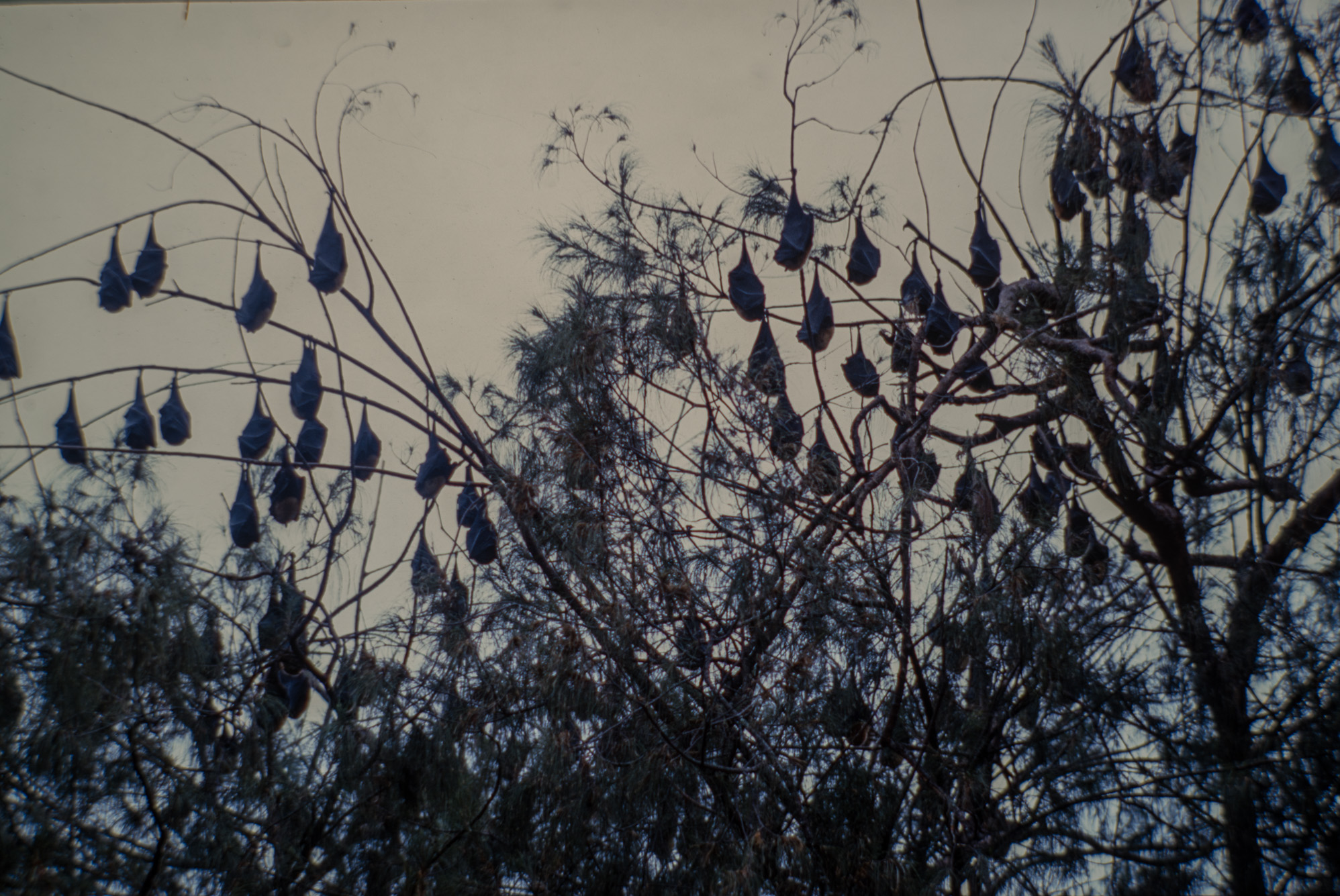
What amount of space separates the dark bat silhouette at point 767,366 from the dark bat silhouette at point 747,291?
0.06m

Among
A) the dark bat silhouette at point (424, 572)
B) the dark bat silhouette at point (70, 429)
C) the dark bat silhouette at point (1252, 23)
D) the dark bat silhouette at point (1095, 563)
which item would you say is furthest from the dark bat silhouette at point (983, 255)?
the dark bat silhouette at point (70, 429)

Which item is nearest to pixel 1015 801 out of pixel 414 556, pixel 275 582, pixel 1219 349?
pixel 1219 349

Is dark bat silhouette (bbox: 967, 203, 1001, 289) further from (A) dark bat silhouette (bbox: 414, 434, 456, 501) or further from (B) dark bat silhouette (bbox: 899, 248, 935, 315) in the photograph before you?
(A) dark bat silhouette (bbox: 414, 434, 456, 501)

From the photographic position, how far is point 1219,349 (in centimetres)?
280

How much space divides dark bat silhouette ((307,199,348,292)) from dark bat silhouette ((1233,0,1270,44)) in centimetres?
294

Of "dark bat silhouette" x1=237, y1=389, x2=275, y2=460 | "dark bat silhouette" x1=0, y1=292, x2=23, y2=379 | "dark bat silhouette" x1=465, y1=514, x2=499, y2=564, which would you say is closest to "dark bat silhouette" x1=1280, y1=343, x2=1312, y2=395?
"dark bat silhouette" x1=465, y1=514, x2=499, y2=564

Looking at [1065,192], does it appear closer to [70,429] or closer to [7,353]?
[70,429]

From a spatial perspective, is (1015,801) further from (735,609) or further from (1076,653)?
(735,609)

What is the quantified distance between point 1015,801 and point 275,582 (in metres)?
2.17

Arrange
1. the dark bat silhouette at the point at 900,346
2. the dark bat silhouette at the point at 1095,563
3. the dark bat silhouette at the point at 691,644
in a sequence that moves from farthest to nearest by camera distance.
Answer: the dark bat silhouette at the point at 900,346 → the dark bat silhouette at the point at 1095,563 → the dark bat silhouette at the point at 691,644

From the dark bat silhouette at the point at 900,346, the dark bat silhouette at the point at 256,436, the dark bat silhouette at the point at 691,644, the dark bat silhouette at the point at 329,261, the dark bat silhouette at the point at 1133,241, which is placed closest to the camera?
the dark bat silhouette at the point at 691,644

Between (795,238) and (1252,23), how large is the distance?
1.52 meters

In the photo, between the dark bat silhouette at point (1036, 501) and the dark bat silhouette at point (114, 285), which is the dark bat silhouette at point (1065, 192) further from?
the dark bat silhouette at point (114, 285)

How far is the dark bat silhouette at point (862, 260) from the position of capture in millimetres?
3273
